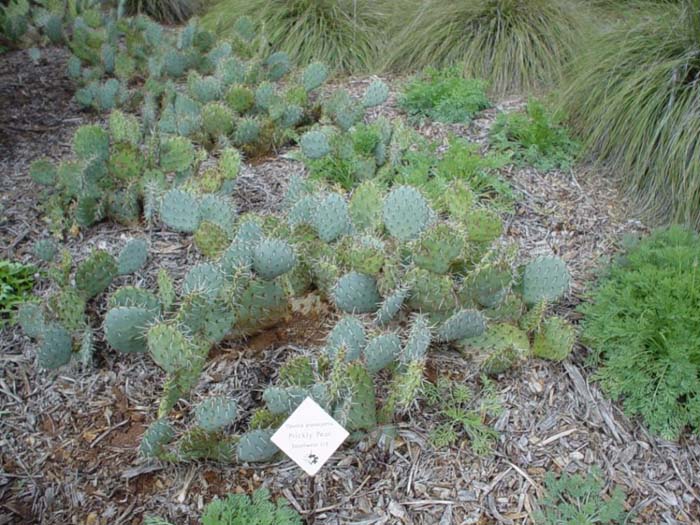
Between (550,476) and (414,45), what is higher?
(414,45)

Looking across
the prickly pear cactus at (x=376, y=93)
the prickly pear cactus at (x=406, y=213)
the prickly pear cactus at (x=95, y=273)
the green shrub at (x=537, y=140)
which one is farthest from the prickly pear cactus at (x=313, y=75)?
the prickly pear cactus at (x=95, y=273)

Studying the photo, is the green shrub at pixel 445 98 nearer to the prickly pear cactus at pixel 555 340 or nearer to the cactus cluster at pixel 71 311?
the prickly pear cactus at pixel 555 340

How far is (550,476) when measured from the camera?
6.86 ft

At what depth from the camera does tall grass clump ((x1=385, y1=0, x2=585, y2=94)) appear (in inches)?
174

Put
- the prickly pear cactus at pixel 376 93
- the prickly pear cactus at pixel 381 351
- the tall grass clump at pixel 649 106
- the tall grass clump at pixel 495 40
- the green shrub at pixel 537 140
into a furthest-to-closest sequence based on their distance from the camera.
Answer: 1. the tall grass clump at pixel 495 40
2. the prickly pear cactus at pixel 376 93
3. the green shrub at pixel 537 140
4. the tall grass clump at pixel 649 106
5. the prickly pear cactus at pixel 381 351

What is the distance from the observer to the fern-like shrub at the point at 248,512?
1896mm

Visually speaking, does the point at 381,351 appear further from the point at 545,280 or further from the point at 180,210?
the point at 180,210

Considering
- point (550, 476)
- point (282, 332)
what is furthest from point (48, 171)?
point (550, 476)

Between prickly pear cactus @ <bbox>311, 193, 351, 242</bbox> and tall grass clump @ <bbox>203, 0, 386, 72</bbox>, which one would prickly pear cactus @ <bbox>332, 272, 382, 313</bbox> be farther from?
tall grass clump @ <bbox>203, 0, 386, 72</bbox>

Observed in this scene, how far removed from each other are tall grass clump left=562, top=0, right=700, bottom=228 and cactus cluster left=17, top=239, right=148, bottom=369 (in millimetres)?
2547

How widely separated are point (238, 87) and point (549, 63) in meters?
2.14

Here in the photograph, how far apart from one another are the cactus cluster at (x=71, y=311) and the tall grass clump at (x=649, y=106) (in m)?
2.55

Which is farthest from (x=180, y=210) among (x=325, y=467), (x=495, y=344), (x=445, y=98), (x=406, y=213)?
(x=445, y=98)

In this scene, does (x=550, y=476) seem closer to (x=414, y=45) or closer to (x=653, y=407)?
(x=653, y=407)
